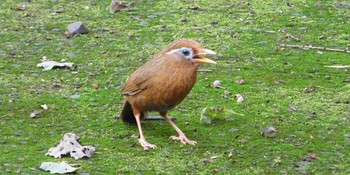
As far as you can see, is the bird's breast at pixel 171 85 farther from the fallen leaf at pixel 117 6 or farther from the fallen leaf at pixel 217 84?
the fallen leaf at pixel 117 6

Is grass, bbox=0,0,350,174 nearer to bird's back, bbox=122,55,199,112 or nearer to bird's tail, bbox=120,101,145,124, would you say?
bird's tail, bbox=120,101,145,124

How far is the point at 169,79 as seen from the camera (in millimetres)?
6484

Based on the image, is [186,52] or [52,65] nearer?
[186,52]

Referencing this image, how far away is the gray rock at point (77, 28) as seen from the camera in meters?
9.77

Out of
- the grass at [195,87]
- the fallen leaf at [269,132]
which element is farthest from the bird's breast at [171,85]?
the fallen leaf at [269,132]

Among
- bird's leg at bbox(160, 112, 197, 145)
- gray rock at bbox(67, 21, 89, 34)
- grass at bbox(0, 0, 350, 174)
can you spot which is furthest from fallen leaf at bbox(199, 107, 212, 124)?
gray rock at bbox(67, 21, 89, 34)

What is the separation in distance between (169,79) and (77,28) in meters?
3.51

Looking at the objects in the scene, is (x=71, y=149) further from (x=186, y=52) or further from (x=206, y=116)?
(x=206, y=116)

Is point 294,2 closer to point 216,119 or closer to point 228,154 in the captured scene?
point 216,119

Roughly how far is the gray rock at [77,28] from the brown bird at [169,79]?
312cm

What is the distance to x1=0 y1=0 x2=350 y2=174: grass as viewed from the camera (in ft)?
20.7

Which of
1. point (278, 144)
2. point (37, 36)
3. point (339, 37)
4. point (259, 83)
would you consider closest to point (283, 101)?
point (259, 83)

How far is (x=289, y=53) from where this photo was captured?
900 centimetres

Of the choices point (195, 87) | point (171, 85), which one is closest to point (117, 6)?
point (195, 87)
